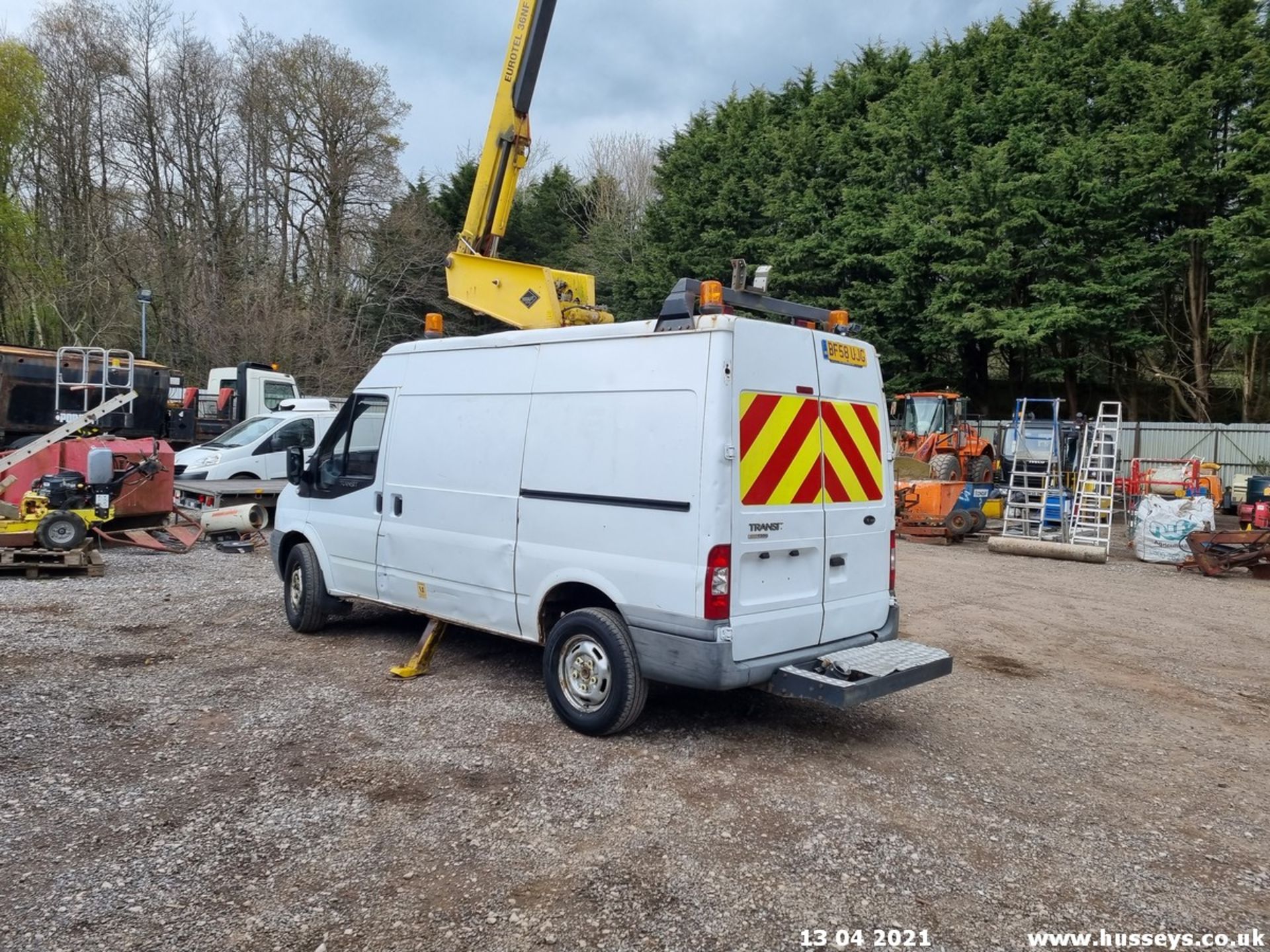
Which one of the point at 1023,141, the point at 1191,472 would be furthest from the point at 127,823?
the point at 1023,141

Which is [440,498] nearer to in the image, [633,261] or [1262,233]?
[1262,233]

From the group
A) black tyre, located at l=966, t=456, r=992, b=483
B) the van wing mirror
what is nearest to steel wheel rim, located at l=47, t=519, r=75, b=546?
the van wing mirror

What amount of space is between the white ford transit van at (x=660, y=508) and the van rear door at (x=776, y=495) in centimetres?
1

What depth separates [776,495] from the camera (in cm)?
467

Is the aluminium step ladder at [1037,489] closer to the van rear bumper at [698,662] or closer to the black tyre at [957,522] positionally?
the black tyre at [957,522]

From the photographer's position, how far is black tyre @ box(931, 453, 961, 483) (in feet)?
58.3

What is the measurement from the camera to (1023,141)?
84.2ft

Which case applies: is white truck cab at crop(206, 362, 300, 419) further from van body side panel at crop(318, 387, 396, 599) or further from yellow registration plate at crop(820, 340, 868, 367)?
yellow registration plate at crop(820, 340, 868, 367)

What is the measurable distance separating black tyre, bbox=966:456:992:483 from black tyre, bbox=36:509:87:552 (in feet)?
55.7

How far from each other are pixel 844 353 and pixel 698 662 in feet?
6.85

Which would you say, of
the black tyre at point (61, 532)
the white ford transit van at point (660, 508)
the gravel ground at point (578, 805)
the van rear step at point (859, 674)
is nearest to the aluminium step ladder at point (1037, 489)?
the gravel ground at point (578, 805)

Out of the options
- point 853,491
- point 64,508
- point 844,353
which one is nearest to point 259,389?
point 64,508
